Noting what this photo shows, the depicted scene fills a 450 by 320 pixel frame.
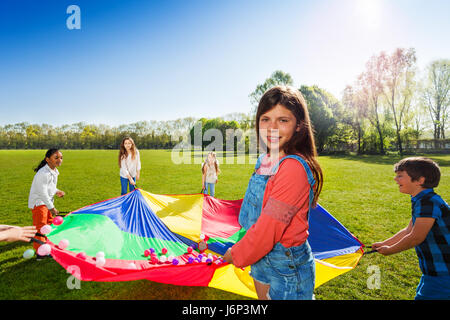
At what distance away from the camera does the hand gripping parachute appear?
8.97ft

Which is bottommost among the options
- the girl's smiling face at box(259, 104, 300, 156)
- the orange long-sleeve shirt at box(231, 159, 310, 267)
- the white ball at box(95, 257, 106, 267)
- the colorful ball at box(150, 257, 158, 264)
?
the colorful ball at box(150, 257, 158, 264)

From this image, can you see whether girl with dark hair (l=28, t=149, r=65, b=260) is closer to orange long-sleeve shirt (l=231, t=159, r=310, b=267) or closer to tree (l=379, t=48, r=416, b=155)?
orange long-sleeve shirt (l=231, t=159, r=310, b=267)

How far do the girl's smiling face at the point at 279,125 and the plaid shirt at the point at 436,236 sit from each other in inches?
63.0

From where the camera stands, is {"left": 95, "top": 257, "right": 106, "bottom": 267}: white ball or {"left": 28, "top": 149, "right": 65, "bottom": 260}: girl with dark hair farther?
{"left": 28, "top": 149, "right": 65, "bottom": 260}: girl with dark hair

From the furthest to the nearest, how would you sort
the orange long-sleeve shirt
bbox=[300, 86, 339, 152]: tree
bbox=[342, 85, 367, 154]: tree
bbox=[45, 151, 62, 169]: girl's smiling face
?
bbox=[300, 86, 339, 152]: tree → bbox=[342, 85, 367, 154]: tree → bbox=[45, 151, 62, 169]: girl's smiling face → the orange long-sleeve shirt

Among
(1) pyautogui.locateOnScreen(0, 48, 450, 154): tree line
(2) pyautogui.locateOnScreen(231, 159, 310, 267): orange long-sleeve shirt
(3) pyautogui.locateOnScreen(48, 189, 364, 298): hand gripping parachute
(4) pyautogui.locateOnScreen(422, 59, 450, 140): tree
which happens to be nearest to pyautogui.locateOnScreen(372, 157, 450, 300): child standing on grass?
(3) pyautogui.locateOnScreen(48, 189, 364, 298): hand gripping parachute

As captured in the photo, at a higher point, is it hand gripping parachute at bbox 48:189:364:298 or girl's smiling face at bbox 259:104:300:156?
girl's smiling face at bbox 259:104:300:156

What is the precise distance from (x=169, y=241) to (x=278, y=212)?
3405mm

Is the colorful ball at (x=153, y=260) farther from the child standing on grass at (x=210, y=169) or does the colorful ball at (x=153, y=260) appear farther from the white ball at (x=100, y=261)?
the child standing on grass at (x=210, y=169)

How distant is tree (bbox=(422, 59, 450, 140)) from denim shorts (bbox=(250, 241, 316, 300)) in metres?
46.5

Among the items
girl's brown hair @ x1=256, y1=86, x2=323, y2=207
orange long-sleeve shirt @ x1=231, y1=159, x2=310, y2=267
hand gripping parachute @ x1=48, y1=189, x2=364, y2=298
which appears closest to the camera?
orange long-sleeve shirt @ x1=231, y1=159, x2=310, y2=267

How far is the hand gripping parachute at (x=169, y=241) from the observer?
2734mm

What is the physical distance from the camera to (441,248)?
78.3 inches
